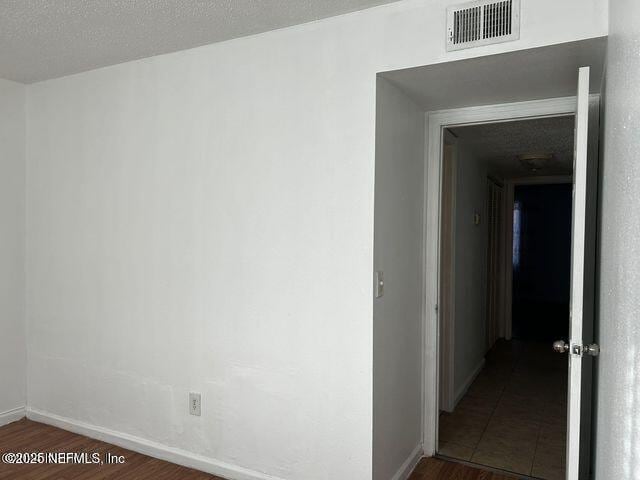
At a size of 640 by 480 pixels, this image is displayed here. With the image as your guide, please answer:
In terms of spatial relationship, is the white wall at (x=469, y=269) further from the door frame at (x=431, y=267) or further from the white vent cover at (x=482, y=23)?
the white vent cover at (x=482, y=23)

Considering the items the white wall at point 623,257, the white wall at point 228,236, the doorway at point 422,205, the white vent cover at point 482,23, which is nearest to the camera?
the white wall at point 623,257

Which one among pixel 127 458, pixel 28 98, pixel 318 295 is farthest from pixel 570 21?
pixel 28 98

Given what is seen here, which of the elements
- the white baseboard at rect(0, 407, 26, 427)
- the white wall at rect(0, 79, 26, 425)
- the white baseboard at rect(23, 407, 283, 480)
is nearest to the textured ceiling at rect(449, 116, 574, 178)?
the white baseboard at rect(23, 407, 283, 480)

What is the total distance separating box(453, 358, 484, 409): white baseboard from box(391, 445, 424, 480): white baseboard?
959 mm

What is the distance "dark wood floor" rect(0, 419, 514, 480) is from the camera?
8.87ft

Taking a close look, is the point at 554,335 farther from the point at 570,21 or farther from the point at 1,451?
the point at 1,451

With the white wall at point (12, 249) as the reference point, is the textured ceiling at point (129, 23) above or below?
above

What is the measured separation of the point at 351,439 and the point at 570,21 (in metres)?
2.01

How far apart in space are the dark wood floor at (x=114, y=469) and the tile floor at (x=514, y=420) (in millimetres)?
186

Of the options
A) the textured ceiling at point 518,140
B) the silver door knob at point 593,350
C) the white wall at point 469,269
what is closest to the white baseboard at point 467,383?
the white wall at point 469,269

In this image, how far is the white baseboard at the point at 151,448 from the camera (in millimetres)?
2680

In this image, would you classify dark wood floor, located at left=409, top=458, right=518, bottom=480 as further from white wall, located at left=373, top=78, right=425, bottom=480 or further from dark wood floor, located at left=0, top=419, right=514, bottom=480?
white wall, located at left=373, top=78, right=425, bottom=480

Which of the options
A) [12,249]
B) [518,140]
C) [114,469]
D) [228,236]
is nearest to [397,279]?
[228,236]

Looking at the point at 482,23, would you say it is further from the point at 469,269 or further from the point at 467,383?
the point at 467,383
